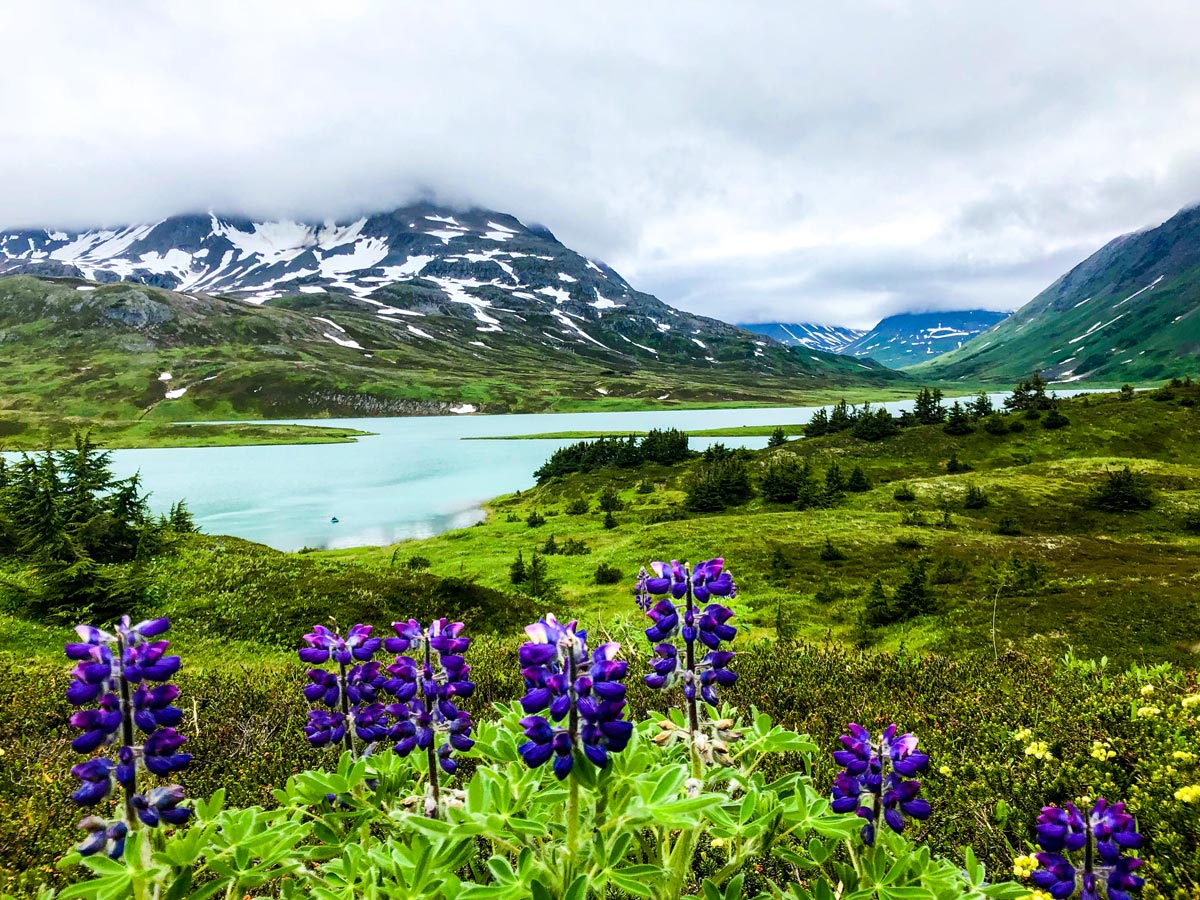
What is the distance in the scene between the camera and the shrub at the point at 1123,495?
2986cm

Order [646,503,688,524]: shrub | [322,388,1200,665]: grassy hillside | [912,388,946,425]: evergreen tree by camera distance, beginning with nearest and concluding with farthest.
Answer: [322,388,1200,665]: grassy hillside, [646,503,688,524]: shrub, [912,388,946,425]: evergreen tree

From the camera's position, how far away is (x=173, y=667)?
2.52m

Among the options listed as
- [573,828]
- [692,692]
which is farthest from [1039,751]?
[573,828]

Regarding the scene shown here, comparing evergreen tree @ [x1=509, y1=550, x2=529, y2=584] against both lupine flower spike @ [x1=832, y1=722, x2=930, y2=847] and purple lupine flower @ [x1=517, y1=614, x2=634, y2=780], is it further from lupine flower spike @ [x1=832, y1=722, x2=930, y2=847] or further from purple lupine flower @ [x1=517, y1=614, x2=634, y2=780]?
purple lupine flower @ [x1=517, y1=614, x2=634, y2=780]

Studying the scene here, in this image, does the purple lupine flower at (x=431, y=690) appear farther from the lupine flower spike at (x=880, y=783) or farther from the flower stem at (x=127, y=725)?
the lupine flower spike at (x=880, y=783)

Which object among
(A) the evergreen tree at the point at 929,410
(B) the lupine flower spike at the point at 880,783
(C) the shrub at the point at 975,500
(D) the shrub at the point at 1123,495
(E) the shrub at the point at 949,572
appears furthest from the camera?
(A) the evergreen tree at the point at 929,410

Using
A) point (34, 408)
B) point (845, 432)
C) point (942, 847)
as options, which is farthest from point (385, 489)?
point (34, 408)

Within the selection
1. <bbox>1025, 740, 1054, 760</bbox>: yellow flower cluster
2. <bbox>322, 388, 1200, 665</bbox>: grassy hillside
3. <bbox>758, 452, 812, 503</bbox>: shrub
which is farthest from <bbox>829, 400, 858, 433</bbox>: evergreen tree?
<bbox>1025, 740, 1054, 760</bbox>: yellow flower cluster

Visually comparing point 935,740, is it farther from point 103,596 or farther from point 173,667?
point 103,596

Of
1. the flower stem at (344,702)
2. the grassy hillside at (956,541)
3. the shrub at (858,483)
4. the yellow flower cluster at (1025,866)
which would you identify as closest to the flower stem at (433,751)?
the flower stem at (344,702)

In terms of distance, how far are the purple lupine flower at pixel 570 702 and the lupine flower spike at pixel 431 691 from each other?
740 millimetres

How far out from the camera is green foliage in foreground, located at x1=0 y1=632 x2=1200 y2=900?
2.71 meters

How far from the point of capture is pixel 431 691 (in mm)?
3119

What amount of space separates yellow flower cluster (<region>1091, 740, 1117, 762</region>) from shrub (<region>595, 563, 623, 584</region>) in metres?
20.4
